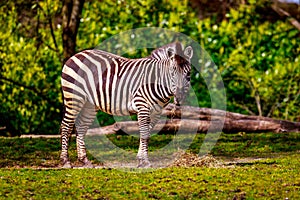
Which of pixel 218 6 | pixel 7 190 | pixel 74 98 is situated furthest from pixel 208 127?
pixel 218 6

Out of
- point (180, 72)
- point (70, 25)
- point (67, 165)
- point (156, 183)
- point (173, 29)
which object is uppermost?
point (173, 29)

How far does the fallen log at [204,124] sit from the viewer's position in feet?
53.7

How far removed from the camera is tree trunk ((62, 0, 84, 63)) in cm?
1616

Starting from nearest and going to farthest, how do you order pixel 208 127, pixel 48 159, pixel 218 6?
1. pixel 48 159
2. pixel 208 127
3. pixel 218 6

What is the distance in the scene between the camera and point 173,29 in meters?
19.5

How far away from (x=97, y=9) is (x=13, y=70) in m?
3.05

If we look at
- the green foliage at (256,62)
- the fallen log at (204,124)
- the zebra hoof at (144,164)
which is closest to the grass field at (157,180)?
the zebra hoof at (144,164)

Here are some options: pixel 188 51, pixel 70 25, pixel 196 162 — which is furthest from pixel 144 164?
pixel 70 25

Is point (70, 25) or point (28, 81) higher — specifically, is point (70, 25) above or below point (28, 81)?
above

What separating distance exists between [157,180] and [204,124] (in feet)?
21.0

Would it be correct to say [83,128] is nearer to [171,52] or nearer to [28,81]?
[171,52]

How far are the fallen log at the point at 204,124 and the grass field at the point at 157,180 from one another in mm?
2808

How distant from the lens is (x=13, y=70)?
18984 mm

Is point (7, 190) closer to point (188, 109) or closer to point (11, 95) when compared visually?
point (188, 109)
